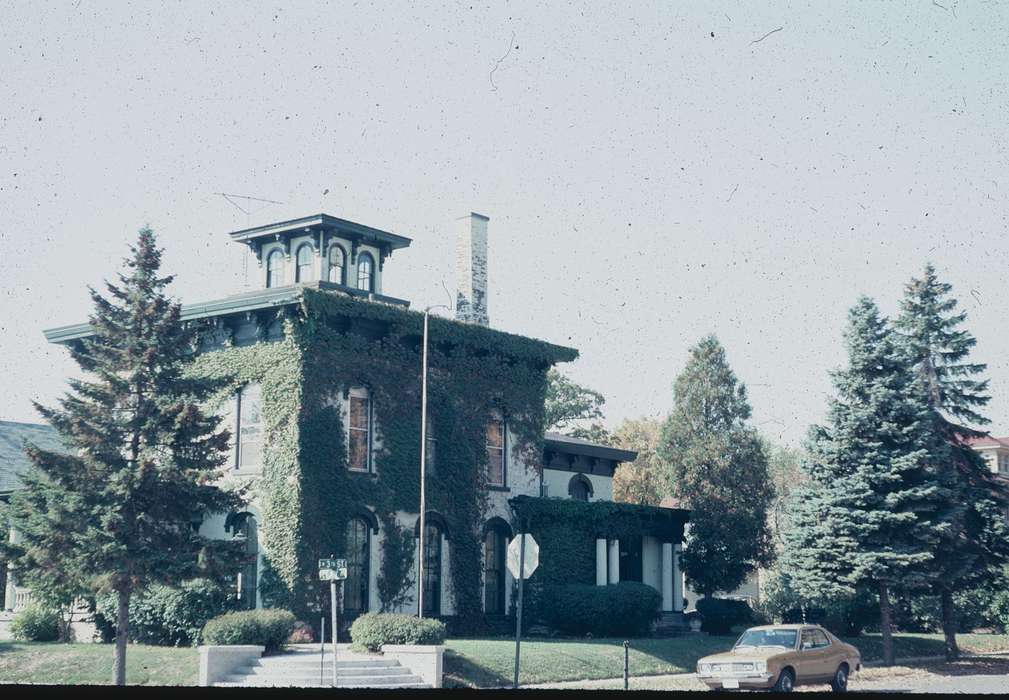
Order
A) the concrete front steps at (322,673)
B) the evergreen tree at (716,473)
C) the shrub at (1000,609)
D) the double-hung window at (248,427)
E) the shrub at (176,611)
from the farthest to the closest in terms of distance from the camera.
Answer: the evergreen tree at (716,473) < the shrub at (1000,609) < the double-hung window at (248,427) < the shrub at (176,611) < the concrete front steps at (322,673)

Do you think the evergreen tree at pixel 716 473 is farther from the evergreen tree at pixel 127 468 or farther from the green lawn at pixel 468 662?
the evergreen tree at pixel 127 468

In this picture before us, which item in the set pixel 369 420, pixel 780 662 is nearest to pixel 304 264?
pixel 369 420

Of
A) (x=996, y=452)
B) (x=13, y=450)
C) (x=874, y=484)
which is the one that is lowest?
(x=874, y=484)

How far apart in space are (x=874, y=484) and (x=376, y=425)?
14.0 metres

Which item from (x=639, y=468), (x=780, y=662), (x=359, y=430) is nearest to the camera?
(x=780, y=662)

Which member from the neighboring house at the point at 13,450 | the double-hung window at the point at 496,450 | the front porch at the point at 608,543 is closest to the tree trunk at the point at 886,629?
the front porch at the point at 608,543

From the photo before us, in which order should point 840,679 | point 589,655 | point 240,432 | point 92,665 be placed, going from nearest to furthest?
point 840,679 < point 92,665 < point 589,655 < point 240,432

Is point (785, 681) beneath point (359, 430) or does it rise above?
beneath

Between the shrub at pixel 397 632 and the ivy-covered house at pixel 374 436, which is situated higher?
the ivy-covered house at pixel 374 436

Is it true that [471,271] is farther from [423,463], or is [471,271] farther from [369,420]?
[423,463]

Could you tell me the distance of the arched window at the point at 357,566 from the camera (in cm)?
3359

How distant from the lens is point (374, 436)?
115 feet

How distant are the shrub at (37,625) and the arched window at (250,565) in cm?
497

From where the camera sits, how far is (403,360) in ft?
118
